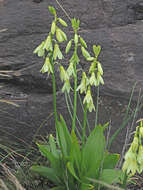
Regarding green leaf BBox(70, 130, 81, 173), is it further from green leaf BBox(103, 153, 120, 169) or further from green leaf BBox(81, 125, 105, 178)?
green leaf BBox(103, 153, 120, 169)

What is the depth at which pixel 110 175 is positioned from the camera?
2430 mm

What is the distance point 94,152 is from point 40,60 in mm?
1471

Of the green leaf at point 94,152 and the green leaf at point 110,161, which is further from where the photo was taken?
the green leaf at point 110,161

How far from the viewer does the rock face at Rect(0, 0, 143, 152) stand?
135 inches

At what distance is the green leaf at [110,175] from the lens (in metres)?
2.38

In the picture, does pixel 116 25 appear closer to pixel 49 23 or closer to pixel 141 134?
pixel 49 23

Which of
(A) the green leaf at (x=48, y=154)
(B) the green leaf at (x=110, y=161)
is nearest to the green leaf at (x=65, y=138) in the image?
(A) the green leaf at (x=48, y=154)

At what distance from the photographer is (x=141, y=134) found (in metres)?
1.82

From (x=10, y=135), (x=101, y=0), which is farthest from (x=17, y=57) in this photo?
(x=101, y=0)

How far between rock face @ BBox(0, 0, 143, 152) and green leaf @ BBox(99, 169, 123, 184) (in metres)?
1.06

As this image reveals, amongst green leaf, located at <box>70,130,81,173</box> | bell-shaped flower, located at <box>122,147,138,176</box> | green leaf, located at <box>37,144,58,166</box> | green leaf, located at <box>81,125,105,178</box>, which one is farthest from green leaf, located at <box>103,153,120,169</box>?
bell-shaped flower, located at <box>122,147,138,176</box>

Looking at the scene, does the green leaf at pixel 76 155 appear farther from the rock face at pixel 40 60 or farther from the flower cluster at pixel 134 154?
the rock face at pixel 40 60

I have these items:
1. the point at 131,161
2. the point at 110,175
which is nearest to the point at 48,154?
the point at 110,175

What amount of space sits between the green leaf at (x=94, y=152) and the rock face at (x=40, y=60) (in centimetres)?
99
